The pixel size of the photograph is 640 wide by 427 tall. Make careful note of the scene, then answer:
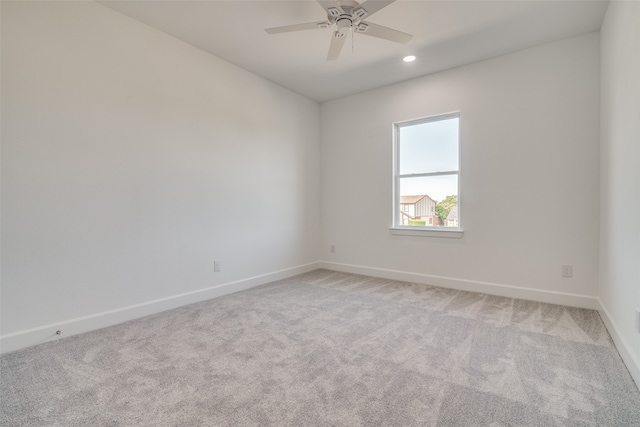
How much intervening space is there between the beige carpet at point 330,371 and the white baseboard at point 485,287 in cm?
17

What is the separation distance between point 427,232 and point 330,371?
2.58 meters

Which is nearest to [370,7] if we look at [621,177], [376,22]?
[376,22]

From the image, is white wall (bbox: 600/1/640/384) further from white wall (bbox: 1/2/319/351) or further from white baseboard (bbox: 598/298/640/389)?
white wall (bbox: 1/2/319/351)

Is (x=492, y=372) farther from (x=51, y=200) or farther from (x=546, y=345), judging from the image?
(x=51, y=200)

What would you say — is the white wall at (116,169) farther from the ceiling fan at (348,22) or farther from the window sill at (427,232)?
the window sill at (427,232)

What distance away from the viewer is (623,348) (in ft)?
6.46

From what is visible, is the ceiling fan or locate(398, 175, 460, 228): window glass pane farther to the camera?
locate(398, 175, 460, 228): window glass pane

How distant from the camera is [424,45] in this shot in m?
3.16

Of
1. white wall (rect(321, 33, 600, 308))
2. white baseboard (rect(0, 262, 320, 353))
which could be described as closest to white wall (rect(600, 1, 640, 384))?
white wall (rect(321, 33, 600, 308))

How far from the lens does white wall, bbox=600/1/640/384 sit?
1.81 meters

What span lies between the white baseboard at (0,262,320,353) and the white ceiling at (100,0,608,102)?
267 cm

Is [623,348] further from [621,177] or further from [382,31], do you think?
[382,31]

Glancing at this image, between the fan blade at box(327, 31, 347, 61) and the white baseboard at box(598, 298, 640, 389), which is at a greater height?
the fan blade at box(327, 31, 347, 61)

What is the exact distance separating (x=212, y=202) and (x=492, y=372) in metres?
3.01
